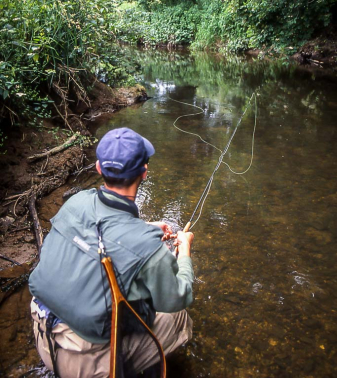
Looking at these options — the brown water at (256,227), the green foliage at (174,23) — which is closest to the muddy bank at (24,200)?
the brown water at (256,227)

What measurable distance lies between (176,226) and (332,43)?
14.0m

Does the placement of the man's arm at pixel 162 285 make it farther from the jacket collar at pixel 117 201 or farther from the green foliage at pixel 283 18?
the green foliage at pixel 283 18

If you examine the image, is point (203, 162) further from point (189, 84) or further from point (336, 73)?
point (336, 73)

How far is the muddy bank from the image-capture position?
2.44 meters

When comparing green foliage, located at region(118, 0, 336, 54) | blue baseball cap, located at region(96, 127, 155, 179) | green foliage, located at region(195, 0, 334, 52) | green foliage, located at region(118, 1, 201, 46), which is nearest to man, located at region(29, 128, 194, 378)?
blue baseball cap, located at region(96, 127, 155, 179)

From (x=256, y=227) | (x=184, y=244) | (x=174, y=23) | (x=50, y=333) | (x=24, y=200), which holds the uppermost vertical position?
(x=184, y=244)

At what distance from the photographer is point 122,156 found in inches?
62.1

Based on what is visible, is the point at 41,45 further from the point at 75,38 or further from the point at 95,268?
the point at 95,268

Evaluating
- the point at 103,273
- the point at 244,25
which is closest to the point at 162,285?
the point at 103,273

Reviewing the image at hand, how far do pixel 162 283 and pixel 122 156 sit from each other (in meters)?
0.59

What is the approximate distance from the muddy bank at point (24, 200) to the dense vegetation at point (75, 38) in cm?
39

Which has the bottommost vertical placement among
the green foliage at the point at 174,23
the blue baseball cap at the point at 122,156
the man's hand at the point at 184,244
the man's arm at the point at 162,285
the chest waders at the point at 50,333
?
the green foliage at the point at 174,23

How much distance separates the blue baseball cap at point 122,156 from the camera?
1578 mm

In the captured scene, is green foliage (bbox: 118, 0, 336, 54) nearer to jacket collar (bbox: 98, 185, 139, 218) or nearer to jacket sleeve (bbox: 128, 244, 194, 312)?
jacket collar (bbox: 98, 185, 139, 218)
